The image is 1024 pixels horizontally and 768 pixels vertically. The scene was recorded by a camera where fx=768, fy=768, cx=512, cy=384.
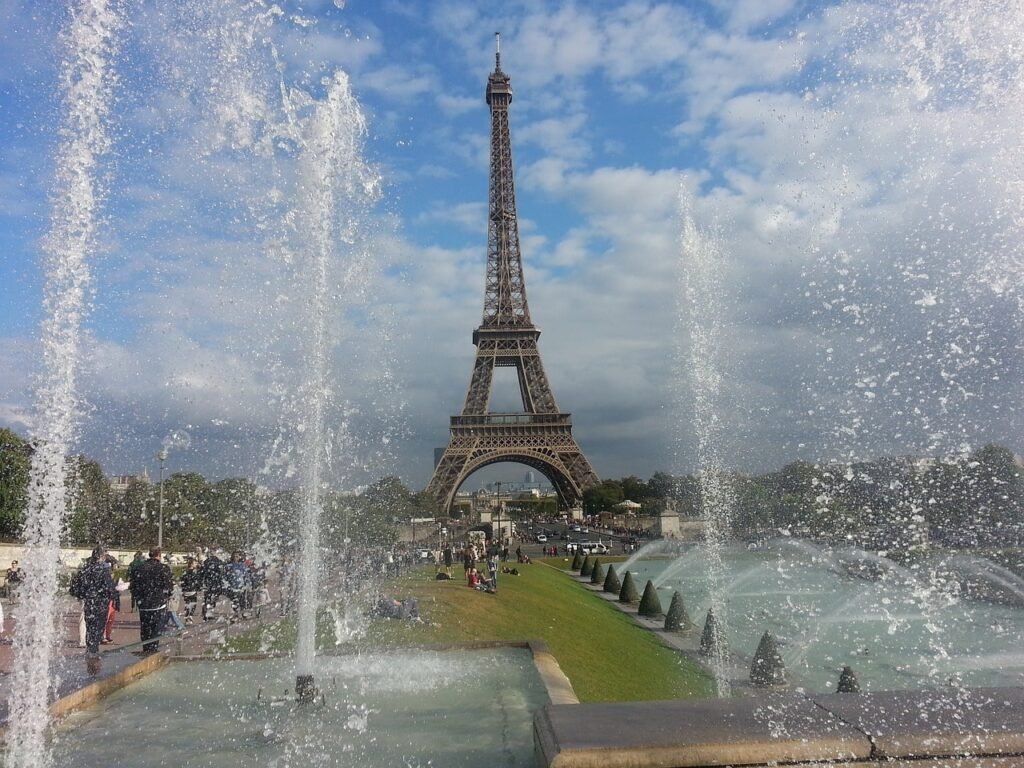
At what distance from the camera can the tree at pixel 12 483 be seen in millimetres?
42281

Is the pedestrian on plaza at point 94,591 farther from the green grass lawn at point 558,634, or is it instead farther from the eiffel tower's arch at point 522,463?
the eiffel tower's arch at point 522,463

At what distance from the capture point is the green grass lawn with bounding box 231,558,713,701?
13.2 meters

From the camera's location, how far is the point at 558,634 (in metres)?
16.9

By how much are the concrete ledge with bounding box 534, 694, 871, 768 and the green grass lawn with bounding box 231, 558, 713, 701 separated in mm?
7858

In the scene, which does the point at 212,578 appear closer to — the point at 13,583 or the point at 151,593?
the point at 151,593

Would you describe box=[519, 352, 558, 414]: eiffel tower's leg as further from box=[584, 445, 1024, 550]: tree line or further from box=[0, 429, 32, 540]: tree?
box=[0, 429, 32, 540]: tree

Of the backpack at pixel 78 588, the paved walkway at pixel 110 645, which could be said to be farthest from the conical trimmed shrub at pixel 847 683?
the backpack at pixel 78 588

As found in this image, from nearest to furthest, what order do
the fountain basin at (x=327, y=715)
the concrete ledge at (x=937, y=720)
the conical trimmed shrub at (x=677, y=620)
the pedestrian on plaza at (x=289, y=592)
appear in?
the concrete ledge at (x=937, y=720), the fountain basin at (x=327, y=715), the pedestrian on plaza at (x=289, y=592), the conical trimmed shrub at (x=677, y=620)

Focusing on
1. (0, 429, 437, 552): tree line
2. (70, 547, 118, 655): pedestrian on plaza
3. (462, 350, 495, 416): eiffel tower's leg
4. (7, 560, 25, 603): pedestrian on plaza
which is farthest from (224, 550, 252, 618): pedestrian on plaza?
(462, 350, 495, 416): eiffel tower's leg

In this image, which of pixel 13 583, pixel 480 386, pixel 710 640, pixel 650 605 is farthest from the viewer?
pixel 480 386

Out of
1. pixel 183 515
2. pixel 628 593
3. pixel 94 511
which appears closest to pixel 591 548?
pixel 628 593

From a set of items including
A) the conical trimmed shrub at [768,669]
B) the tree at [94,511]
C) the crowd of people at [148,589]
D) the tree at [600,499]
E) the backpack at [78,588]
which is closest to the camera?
the backpack at [78,588]

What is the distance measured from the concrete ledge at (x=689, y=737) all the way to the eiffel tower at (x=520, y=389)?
57117 mm

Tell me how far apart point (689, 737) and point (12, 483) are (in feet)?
163
